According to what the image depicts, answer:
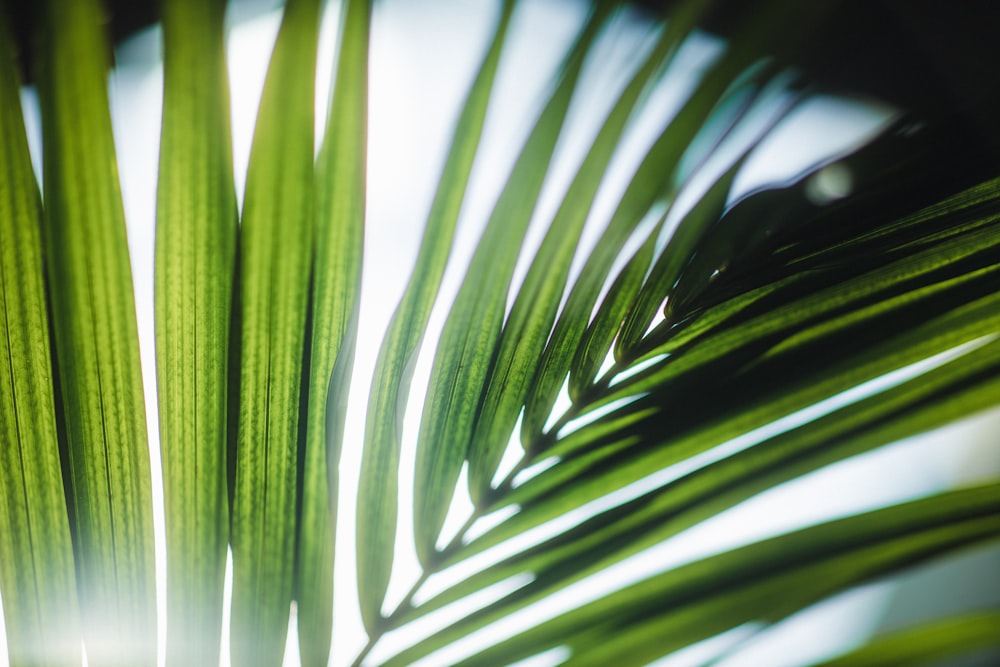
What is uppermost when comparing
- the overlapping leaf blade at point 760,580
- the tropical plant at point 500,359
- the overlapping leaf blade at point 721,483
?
the tropical plant at point 500,359

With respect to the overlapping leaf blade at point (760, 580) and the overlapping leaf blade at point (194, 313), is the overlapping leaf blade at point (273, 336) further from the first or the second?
the overlapping leaf blade at point (760, 580)

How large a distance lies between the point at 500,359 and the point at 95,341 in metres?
0.26

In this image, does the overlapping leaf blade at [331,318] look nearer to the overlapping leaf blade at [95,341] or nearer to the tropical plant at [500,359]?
the tropical plant at [500,359]

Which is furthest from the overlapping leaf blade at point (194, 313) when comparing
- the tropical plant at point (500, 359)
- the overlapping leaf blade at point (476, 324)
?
the overlapping leaf blade at point (476, 324)

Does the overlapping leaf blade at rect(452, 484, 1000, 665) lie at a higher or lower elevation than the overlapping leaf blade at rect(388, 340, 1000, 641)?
lower

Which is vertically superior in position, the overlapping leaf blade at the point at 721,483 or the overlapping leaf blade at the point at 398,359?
the overlapping leaf blade at the point at 398,359

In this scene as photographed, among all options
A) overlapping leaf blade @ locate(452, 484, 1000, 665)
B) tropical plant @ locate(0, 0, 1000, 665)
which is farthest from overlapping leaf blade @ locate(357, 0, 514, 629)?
overlapping leaf blade @ locate(452, 484, 1000, 665)

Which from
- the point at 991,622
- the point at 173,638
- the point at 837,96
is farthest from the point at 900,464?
the point at 173,638

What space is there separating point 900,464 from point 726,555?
1.51 m

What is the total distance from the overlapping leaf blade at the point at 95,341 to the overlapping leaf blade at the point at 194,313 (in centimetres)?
2

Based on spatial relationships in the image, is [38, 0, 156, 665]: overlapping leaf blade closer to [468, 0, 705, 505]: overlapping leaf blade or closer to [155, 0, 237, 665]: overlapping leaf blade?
[155, 0, 237, 665]: overlapping leaf blade

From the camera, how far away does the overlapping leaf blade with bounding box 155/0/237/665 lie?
0.91ft

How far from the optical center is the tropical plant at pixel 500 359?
306 mm

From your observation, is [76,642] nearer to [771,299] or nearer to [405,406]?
[405,406]
